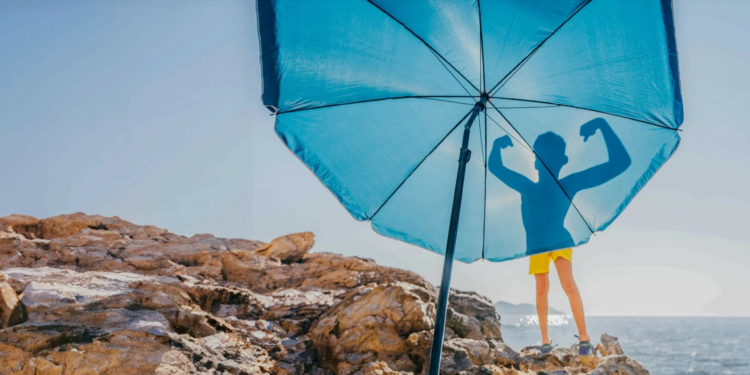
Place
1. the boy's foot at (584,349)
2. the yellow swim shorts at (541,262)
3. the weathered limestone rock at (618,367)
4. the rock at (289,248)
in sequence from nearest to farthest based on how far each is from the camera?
the weathered limestone rock at (618,367)
the boy's foot at (584,349)
the yellow swim shorts at (541,262)
the rock at (289,248)

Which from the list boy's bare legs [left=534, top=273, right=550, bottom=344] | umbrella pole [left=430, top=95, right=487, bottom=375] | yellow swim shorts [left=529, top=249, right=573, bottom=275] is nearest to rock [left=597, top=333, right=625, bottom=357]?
boy's bare legs [left=534, top=273, right=550, bottom=344]

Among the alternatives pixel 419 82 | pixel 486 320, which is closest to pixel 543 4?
pixel 419 82

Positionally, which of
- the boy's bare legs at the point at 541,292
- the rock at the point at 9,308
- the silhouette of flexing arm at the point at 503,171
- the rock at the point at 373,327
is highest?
the silhouette of flexing arm at the point at 503,171

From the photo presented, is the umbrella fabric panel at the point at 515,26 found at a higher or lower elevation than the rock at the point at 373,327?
higher

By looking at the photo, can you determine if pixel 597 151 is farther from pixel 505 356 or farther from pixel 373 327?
pixel 373 327

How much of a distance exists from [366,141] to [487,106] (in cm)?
115

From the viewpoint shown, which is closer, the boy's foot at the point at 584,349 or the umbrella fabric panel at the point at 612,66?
the umbrella fabric panel at the point at 612,66

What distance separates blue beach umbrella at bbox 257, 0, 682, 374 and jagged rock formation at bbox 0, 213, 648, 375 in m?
1.30

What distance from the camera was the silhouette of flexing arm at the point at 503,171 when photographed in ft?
12.7

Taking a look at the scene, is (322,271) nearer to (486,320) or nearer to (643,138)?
(486,320)

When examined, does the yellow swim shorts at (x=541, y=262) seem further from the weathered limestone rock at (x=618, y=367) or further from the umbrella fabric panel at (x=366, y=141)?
the umbrella fabric panel at (x=366, y=141)

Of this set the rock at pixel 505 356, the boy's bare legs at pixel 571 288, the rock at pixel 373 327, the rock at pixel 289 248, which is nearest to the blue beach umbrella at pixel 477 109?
Answer: the rock at pixel 373 327

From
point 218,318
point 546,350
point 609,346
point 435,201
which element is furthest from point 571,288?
point 218,318

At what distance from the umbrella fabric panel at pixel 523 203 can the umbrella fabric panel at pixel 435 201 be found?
135 mm
